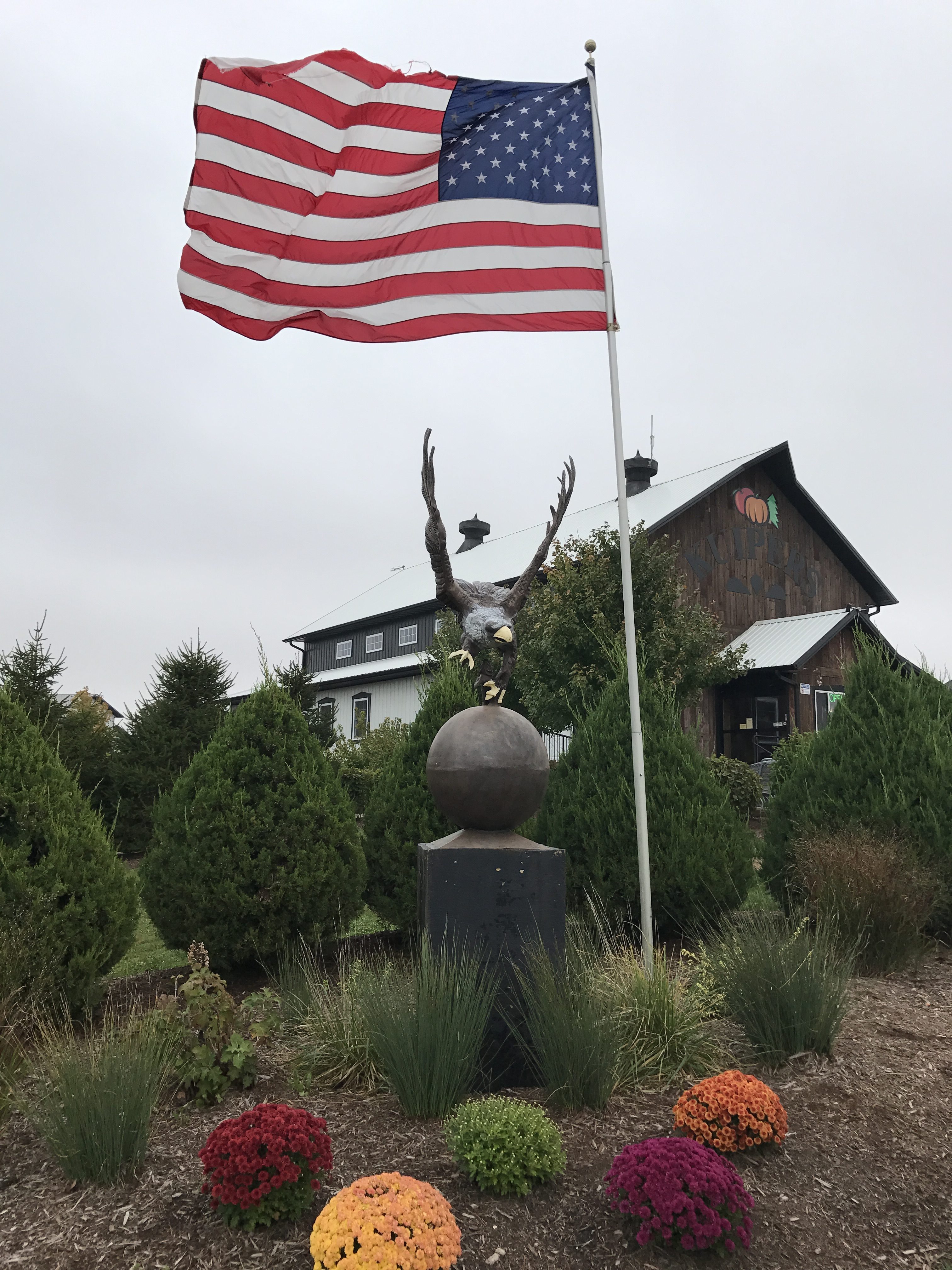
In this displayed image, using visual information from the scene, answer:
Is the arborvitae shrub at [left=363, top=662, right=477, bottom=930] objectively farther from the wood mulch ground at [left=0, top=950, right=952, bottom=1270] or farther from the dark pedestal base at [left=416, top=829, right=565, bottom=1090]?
the wood mulch ground at [left=0, top=950, right=952, bottom=1270]

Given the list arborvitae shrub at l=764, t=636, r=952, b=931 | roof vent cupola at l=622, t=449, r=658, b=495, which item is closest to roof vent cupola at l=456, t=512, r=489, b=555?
roof vent cupola at l=622, t=449, r=658, b=495

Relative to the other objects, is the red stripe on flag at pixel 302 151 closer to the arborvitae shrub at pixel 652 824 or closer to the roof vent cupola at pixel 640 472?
the arborvitae shrub at pixel 652 824

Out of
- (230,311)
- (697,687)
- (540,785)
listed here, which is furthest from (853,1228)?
(697,687)

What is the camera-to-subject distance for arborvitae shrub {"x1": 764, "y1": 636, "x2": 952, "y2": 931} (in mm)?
7746

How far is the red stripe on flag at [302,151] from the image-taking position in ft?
20.6


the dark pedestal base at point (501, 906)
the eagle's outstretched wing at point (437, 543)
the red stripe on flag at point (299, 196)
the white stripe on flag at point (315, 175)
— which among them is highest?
the white stripe on flag at point (315, 175)

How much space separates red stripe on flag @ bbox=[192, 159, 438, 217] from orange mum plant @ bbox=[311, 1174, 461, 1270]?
6035 millimetres

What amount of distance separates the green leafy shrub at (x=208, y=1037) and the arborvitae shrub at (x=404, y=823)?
251 cm

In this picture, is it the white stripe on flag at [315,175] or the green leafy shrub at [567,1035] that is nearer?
the green leafy shrub at [567,1035]

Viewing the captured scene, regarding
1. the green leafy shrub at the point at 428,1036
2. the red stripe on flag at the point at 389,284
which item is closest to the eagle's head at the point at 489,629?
the green leafy shrub at the point at 428,1036

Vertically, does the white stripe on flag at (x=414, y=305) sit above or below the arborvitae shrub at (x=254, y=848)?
above

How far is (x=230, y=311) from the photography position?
6441 millimetres

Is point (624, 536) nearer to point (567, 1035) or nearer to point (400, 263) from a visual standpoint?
point (400, 263)

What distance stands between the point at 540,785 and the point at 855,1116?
229 cm
